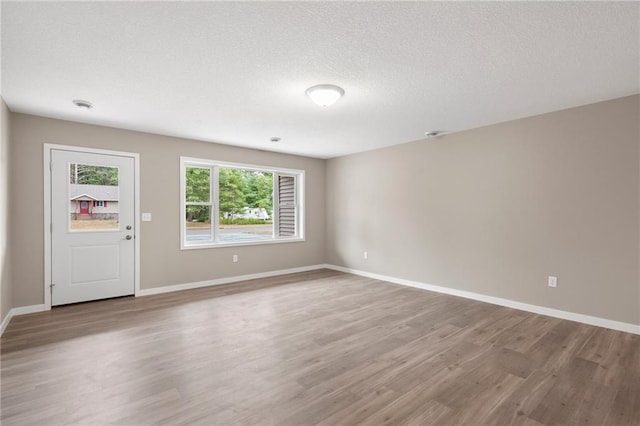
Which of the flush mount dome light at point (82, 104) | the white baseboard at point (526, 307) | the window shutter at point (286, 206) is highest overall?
the flush mount dome light at point (82, 104)

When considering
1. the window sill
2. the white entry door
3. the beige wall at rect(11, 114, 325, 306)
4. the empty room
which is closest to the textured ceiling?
the empty room

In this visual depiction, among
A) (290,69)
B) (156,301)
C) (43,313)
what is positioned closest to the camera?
(290,69)

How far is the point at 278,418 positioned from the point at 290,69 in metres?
2.62

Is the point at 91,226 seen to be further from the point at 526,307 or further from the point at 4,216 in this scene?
the point at 526,307

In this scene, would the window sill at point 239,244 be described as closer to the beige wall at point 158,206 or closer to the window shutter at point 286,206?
the beige wall at point 158,206

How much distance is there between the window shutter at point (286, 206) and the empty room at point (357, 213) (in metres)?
0.43

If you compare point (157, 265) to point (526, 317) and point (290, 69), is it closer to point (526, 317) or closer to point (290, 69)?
point (290, 69)

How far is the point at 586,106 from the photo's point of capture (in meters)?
3.53

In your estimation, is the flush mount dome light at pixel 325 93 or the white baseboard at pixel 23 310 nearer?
the flush mount dome light at pixel 325 93

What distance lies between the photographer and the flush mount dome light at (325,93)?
2.97m

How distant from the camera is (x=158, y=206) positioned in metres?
4.83

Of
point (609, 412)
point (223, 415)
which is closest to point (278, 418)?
point (223, 415)

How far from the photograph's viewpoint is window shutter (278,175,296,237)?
259 inches

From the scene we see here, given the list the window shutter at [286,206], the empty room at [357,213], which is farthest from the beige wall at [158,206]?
the window shutter at [286,206]
